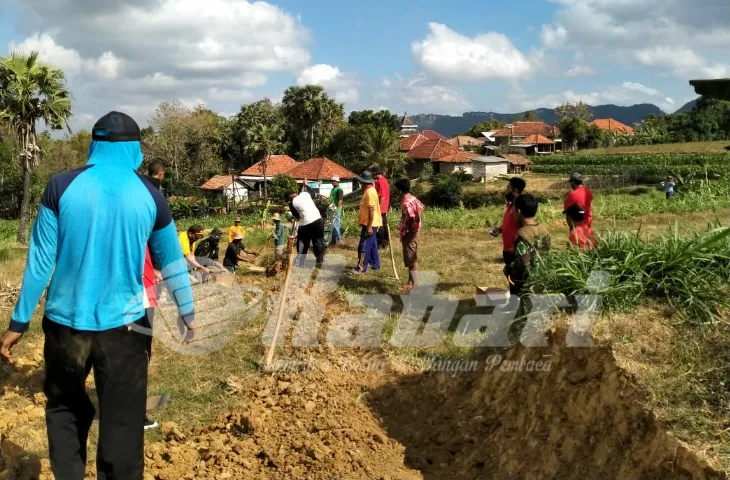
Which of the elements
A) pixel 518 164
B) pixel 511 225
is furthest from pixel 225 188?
pixel 511 225

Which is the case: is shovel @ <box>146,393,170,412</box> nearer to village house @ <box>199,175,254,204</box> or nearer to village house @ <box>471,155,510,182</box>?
village house @ <box>199,175,254,204</box>

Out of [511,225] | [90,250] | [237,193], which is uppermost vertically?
[90,250]

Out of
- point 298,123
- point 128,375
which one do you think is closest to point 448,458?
point 128,375

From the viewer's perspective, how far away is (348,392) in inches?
213

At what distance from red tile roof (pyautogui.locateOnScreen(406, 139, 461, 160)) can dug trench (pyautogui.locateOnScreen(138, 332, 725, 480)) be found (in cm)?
4891

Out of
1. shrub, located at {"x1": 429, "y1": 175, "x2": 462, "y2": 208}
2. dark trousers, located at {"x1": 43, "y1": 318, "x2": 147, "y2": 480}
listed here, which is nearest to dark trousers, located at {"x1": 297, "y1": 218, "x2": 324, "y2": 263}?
dark trousers, located at {"x1": 43, "y1": 318, "x2": 147, "y2": 480}

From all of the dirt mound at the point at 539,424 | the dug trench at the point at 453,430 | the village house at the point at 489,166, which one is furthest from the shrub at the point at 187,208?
the dirt mound at the point at 539,424

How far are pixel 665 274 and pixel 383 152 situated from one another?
138ft

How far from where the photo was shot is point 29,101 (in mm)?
20719

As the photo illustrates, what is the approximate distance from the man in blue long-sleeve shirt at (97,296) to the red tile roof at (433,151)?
51.0 meters

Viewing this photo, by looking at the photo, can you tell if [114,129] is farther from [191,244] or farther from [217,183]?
[217,183]

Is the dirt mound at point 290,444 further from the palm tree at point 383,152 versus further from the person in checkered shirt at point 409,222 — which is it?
the palm tree at point 383,152

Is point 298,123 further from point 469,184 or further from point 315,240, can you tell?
point 315,240

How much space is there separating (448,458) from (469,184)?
40057 millimetres
